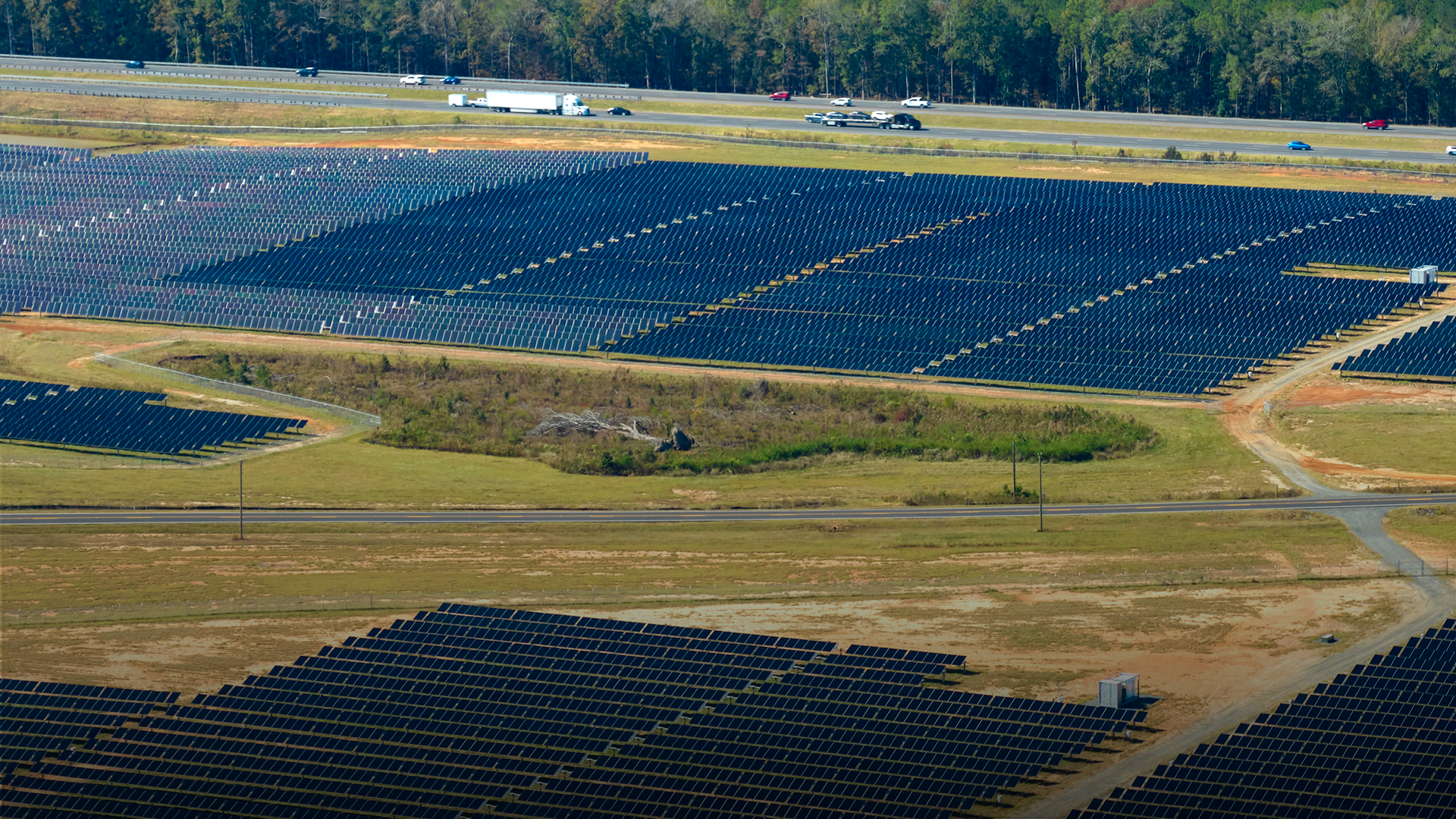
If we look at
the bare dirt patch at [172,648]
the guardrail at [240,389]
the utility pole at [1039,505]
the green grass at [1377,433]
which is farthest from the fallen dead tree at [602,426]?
the green grass at [1377,433]

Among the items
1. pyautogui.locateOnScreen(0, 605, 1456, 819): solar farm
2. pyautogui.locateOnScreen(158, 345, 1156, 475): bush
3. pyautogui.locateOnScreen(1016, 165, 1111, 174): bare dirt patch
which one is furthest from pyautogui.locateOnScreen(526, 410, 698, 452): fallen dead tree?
pyautogui.locateOnScreen(1016, 165, 1111, 174): bare dirt patch

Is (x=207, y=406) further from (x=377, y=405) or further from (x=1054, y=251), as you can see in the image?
(x=1054, y=251)

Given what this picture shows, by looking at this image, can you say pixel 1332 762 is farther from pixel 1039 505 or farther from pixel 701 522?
pixel 701 522

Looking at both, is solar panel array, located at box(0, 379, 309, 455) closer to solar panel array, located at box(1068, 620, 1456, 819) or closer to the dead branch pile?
the dead branch pile

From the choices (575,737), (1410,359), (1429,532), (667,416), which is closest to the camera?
(575,737)

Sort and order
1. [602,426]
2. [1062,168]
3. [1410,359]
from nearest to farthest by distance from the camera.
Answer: [602,426] < [1410,359] < [1062,168]

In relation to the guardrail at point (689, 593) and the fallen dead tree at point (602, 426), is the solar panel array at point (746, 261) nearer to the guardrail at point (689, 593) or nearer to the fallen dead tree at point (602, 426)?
the fallen dead tree at point (602, 426)

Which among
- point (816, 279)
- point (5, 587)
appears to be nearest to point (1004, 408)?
point (816, 279)

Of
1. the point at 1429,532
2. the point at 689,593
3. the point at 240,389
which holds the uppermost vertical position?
the point at 240,389

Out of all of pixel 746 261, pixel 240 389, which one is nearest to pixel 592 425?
pixel 240 389
